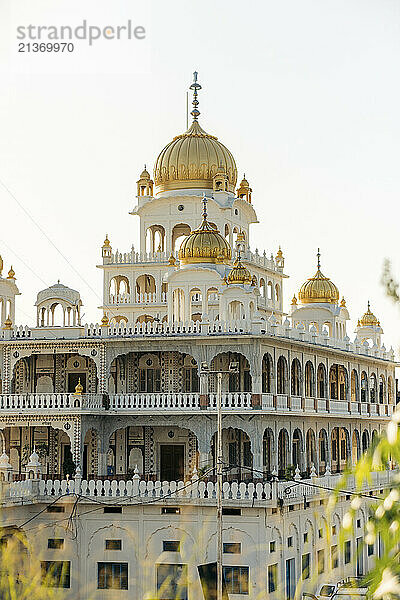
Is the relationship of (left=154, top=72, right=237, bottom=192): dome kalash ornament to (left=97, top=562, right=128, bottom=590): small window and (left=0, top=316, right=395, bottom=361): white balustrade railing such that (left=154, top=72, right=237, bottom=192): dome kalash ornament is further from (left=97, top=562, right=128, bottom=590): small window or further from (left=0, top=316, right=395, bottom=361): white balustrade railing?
(left=97, top=562, right=128, bottom=590): small window

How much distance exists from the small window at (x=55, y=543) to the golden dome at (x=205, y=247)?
40.9ft

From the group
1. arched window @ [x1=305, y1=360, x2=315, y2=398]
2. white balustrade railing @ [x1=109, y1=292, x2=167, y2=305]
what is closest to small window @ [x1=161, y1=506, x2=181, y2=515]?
arched window @ [x1=305, y1=360, x2=315, y2=398]

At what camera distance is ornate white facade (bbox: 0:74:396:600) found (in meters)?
35.8

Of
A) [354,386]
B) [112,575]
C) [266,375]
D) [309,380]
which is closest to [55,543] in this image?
[112,575]

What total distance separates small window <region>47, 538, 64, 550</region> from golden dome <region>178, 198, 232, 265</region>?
12469mm

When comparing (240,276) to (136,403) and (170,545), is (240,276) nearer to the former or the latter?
(136,403)

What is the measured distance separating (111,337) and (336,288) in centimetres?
1588

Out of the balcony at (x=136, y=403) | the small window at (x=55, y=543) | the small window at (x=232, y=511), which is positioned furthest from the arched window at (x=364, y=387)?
the small window at (x=55, y=543)

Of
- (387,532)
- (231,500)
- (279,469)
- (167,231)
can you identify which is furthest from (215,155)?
(387,532)

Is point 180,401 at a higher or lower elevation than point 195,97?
lower

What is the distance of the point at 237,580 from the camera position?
1382 inches

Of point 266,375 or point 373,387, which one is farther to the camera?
point 373,387

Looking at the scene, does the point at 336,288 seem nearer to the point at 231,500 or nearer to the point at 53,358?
the point at 53,358

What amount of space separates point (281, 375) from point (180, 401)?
578 cm
